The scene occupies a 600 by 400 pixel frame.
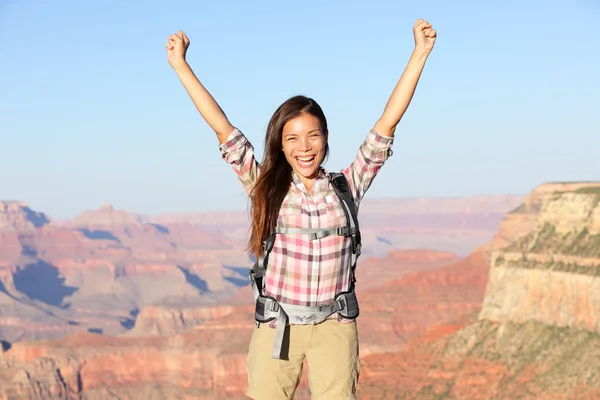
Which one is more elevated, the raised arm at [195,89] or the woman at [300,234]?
the raised arm at [195,89]

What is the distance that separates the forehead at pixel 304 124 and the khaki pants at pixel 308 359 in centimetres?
106

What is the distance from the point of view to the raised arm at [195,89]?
18.3 feet

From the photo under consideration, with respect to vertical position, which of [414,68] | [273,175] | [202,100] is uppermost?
[414,68]

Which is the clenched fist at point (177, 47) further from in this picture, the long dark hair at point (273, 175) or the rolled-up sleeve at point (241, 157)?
the long dark hair at point (273, 175)

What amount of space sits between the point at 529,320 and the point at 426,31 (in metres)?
69.8

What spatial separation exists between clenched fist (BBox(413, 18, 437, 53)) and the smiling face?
0.72 m

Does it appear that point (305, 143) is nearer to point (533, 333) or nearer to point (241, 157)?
point (241, 157)

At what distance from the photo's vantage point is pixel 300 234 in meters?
5.36

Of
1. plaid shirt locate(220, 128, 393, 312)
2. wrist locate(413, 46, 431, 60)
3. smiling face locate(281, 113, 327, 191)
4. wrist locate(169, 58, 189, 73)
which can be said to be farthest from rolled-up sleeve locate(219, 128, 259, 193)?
wrist locate(413, 46, 431, 60)

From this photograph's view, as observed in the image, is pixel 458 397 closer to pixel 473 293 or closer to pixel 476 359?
pixel 476 359

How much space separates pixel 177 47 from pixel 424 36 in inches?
54.3

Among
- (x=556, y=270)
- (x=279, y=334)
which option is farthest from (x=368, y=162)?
(x=556, y=270)

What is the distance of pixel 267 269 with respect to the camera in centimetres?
547

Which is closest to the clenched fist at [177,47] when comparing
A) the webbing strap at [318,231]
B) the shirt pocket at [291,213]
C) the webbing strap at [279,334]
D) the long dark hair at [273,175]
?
the long dark hair at [273,175]
